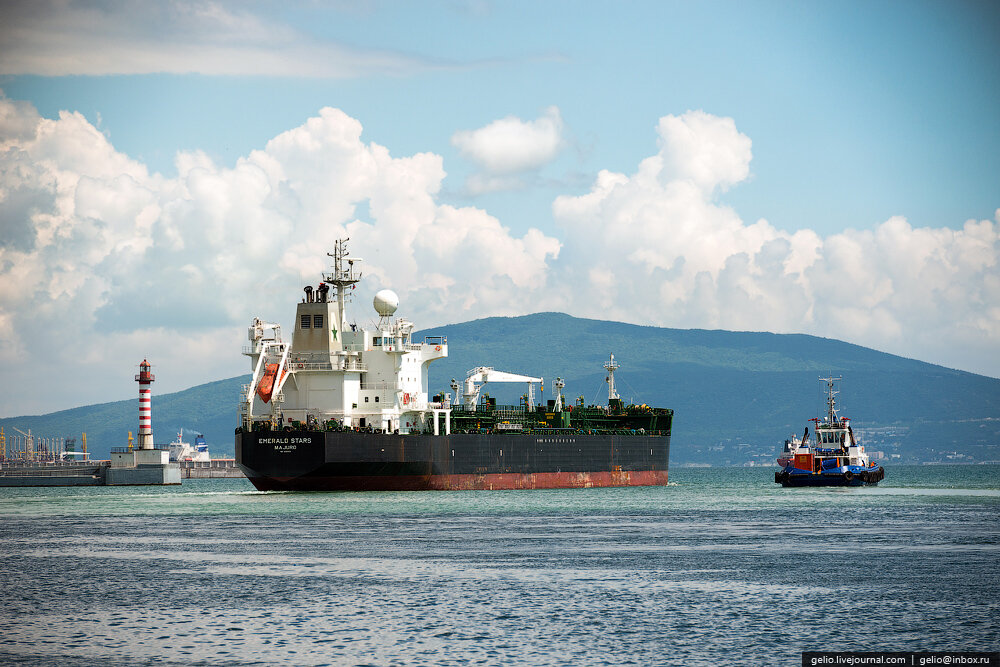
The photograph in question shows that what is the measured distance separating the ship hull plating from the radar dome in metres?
9.28

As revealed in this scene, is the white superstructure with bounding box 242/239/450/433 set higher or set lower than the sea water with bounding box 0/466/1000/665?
higher

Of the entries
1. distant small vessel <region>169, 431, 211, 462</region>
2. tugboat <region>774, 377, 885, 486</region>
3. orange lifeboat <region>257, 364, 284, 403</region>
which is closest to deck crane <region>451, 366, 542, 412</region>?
orange lifeboat <region>257, 364, 284, 403</region>

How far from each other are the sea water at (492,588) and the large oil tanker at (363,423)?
1324 centimetres

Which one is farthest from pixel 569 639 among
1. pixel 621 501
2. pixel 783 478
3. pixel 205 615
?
pixel 783 478

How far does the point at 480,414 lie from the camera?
278 feet

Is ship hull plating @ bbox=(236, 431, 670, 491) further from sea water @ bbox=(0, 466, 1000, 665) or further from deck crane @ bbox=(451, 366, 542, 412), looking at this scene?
sea water @ bbox=(0, 466, 1000, 665)

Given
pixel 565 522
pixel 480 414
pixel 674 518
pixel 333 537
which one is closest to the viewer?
pixel 333 537

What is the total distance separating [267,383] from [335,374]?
4048 millimetres

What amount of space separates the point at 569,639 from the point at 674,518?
3175 cm

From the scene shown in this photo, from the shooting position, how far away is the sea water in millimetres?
24109

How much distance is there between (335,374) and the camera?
74.6m

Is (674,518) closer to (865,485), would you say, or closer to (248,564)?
(248,564)

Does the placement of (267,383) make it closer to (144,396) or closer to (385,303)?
(385,303)

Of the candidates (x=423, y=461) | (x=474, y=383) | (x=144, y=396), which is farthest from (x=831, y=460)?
(x=144, y=396)
